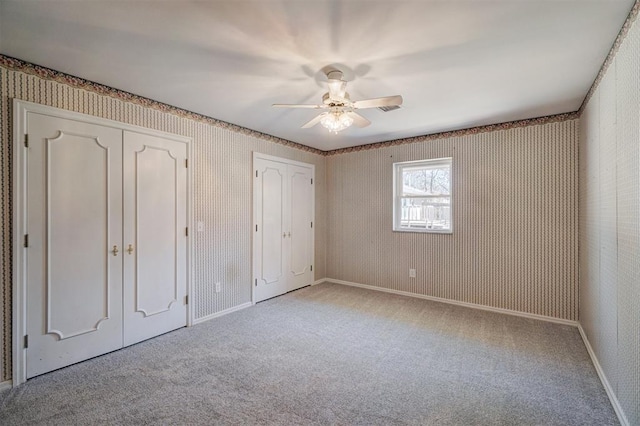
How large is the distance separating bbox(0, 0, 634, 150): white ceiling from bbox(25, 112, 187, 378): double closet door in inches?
22.7

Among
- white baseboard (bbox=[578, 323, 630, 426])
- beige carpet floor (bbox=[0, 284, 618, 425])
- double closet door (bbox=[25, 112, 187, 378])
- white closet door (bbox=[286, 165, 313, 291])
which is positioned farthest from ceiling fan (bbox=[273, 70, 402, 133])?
white baseboard (bbox=[578, 323, 630, 426])

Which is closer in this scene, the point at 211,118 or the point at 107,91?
the point at 107,91

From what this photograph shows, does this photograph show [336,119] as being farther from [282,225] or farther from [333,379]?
[282,225]

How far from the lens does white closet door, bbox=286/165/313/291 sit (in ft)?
15.5

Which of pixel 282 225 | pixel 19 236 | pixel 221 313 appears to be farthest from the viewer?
pixel 282 225

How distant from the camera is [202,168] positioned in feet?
11.4

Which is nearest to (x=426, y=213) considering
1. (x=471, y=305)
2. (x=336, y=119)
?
(x=471, y=305)

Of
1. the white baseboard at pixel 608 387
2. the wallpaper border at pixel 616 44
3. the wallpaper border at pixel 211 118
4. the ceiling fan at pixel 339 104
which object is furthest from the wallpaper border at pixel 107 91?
the white baseboard at pixel 608 387

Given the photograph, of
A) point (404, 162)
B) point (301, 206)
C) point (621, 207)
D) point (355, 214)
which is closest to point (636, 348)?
point (621, 207)

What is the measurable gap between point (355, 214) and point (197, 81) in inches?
126

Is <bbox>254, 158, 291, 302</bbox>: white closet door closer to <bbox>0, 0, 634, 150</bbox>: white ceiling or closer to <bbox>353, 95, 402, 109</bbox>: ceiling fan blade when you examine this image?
<bbox>0, 0, 634, 150</bbox>: white ceiling

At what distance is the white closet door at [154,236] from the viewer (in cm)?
282

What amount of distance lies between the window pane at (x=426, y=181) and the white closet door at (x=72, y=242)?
3.75 metres

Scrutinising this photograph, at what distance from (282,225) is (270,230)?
0.26 m
